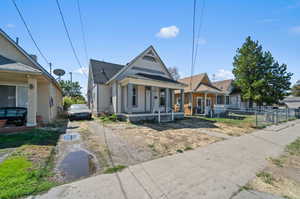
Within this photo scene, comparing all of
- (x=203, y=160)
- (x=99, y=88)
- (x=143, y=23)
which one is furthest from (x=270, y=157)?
(x=99, y=88)

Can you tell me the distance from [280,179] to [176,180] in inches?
101

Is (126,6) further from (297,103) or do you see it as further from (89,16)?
(297,103)

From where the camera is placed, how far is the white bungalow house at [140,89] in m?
12.7

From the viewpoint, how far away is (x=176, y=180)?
125 inches

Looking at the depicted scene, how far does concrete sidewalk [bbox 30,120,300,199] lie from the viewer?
264 cm

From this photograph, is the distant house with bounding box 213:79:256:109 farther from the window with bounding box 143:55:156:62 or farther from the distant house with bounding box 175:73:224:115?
the window with bounding box 143:55:156:62

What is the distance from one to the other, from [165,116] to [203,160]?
844 cm

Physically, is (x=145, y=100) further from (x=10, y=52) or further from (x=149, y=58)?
(x=10, y=52)

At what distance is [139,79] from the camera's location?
435 inches

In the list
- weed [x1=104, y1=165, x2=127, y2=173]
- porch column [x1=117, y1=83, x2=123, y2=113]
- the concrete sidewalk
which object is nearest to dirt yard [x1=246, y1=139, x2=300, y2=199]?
the concrete sidewalk

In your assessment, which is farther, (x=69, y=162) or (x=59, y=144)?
(x=59, y=144)

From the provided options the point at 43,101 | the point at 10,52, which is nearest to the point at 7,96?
the point at 43,101

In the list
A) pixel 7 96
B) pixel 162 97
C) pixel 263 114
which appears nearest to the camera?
pixel 7 96

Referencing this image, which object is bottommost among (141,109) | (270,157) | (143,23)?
(270,157)
